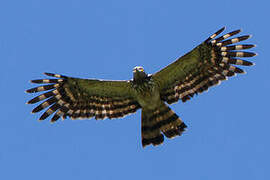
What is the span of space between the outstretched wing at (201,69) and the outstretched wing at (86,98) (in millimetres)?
1133

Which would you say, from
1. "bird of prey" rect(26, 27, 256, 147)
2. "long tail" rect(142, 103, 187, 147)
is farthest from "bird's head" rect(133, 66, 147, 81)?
"long tail" rect(142, 103, 187, 147)

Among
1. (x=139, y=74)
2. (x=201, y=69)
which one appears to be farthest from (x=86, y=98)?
(x=201, y=69)

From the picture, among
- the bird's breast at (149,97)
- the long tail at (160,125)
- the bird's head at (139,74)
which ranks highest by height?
the bird's head at (139,74)

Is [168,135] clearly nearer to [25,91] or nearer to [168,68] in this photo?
[168,68]

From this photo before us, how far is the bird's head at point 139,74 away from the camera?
767 inches

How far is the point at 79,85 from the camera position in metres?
20.0

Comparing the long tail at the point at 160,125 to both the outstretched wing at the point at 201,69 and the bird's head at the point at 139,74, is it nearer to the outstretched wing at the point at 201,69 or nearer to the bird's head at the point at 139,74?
the outstretched wing at the point at 201,69

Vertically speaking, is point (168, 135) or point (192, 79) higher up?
point (192, 79)

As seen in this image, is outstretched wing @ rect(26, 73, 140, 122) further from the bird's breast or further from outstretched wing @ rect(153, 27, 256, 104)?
outstretched wing @ rect(153, 27, 256, 104)

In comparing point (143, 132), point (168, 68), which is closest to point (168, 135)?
point (143, 132)

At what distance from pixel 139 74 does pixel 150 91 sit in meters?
0.64

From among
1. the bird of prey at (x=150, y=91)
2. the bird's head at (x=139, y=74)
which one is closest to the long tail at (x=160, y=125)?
the bird of prey at (x=150, y=91)

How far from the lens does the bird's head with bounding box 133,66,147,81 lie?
19.5 meters

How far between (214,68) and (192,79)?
75cm
